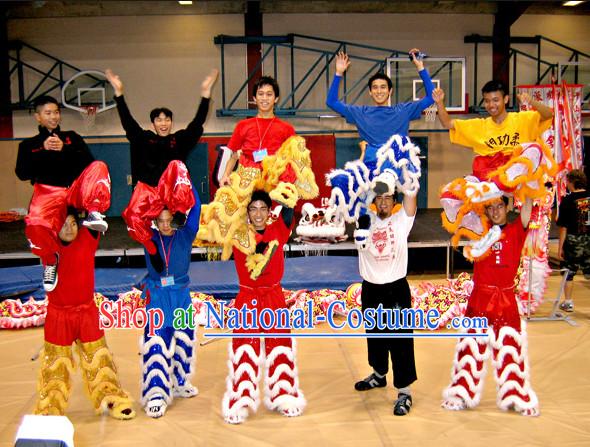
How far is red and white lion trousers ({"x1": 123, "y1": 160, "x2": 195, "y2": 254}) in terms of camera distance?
12.2 feet

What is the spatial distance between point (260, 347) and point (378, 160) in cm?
134

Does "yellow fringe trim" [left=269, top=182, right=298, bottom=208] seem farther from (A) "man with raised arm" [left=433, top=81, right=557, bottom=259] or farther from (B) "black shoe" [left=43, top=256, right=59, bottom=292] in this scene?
(B) "black shoe" [left=43, top=256, right=59, bottom=292]

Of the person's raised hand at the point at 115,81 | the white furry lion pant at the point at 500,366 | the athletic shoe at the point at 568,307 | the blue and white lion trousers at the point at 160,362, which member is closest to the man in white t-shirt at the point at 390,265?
the white furry lion pant at the point at 500,366

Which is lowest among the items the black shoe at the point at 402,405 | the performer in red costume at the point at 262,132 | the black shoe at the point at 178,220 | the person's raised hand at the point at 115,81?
the black shoe at the point at 402,405

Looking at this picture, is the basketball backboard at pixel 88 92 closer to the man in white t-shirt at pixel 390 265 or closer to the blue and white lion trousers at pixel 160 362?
the blue and white lion trousers at pixel 160 362

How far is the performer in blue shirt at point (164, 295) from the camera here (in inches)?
151

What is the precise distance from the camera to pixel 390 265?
378cm

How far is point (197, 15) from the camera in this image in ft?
38.1

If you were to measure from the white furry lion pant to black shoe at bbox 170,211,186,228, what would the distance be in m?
1.84

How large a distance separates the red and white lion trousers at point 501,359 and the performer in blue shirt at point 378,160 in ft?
2.91

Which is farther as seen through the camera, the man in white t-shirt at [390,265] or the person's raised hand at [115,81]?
the person's raised hand at [115,81]

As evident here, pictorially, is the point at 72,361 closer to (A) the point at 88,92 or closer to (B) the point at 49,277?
(B) the point at 49,277

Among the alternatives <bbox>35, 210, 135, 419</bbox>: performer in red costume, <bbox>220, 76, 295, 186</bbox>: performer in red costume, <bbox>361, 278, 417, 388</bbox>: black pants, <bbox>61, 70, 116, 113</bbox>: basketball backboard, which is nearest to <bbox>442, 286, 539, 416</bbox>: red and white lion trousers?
<bbox>361, 278, 417, 388</bbox>: black pants

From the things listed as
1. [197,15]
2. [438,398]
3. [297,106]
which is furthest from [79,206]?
[197,15]
